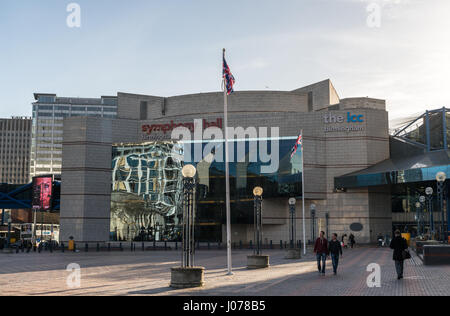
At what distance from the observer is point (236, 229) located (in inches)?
2377

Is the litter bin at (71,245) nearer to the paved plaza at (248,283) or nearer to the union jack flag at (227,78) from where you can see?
the paved plaza at (248,283)

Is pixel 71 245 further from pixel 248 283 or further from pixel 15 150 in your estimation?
pixel 15 150

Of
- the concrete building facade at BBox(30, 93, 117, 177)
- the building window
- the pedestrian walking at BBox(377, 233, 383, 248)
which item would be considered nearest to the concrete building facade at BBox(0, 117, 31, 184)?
the concrete building facade at BBox(30, 93, 117, 177)

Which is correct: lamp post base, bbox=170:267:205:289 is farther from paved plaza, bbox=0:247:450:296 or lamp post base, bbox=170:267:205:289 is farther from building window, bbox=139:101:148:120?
building window, bbox=139:101:148:120

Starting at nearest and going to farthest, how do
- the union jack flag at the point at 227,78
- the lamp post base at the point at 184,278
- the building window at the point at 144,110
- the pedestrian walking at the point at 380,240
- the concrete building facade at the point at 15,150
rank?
the lamp post base at the point at 184,278 < the union jack flag at the point at 227,78 < the pedestrian walking at the point at 380,240 < the building window at the point at 144,110 < the concrete building facade at the point at 15,150

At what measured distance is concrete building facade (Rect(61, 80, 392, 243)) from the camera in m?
57.2

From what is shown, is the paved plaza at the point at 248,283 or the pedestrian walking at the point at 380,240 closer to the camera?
the paved plaza at the point at 248,283

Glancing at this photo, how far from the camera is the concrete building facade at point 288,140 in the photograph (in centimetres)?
5719

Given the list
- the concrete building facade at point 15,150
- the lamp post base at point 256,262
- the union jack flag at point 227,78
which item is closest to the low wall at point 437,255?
the lamp post base at point 256,262

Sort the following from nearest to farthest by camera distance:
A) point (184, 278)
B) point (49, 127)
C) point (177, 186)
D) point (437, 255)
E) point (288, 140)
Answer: point (184, 278) < point (437, 255) < point (288, 140) < point (177, 186) < point (49, 127)

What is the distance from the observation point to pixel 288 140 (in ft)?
189

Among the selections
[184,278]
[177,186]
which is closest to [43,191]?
[177,186]

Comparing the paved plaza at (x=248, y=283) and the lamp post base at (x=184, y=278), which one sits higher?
the lamp post base at (x=184, y=278)
